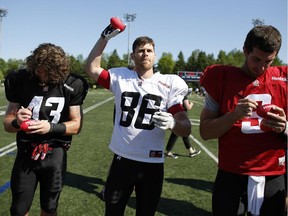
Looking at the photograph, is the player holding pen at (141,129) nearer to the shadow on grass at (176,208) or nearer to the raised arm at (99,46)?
the raised arm at (99,46)

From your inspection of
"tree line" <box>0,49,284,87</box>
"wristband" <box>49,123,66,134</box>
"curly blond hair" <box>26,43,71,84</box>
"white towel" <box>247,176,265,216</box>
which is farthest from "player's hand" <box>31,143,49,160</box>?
"tree line" <box>0,49,284,87</box>

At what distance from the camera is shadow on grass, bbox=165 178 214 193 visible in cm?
560

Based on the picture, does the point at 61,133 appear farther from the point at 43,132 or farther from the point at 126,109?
the point at 126,109

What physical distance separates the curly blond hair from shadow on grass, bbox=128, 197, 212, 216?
2396 millimetres

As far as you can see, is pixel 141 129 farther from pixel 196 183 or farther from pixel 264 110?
pixel 196 183

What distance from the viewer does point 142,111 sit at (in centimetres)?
293

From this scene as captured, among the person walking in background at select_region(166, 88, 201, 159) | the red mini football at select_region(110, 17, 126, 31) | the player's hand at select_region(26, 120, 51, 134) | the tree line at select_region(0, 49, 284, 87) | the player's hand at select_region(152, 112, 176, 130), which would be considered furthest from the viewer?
the tree line at select_region(0, 49, 284, 87)

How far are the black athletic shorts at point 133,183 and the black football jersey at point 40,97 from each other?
618 mm

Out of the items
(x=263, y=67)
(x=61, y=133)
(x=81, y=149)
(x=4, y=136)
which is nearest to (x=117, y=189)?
(x=61, y=133)

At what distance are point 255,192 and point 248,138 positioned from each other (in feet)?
1.20

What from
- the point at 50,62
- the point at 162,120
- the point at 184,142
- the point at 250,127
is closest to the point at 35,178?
the point at 50,62

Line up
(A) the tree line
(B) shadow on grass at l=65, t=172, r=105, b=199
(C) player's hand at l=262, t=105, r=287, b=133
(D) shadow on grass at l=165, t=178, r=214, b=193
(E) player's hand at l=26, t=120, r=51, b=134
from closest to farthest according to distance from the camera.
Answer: (C) player's hand at l=262, t=105, r=287, b=133 < (E) player's hand at l=26, t=120, r=51, b=134 < (B) shadow on grass at l=65, t=172, r=105, b=199 < (D) shadow on grass at l=165, t=178, r=214, b=193 < (A) the tree line

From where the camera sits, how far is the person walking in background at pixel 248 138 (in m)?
2.34

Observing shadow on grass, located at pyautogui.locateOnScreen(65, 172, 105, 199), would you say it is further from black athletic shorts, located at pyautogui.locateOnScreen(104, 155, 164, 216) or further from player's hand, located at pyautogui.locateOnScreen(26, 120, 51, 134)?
player's hand, located at pyautogui.locateOnScreen(26, 120, 51, 134)
